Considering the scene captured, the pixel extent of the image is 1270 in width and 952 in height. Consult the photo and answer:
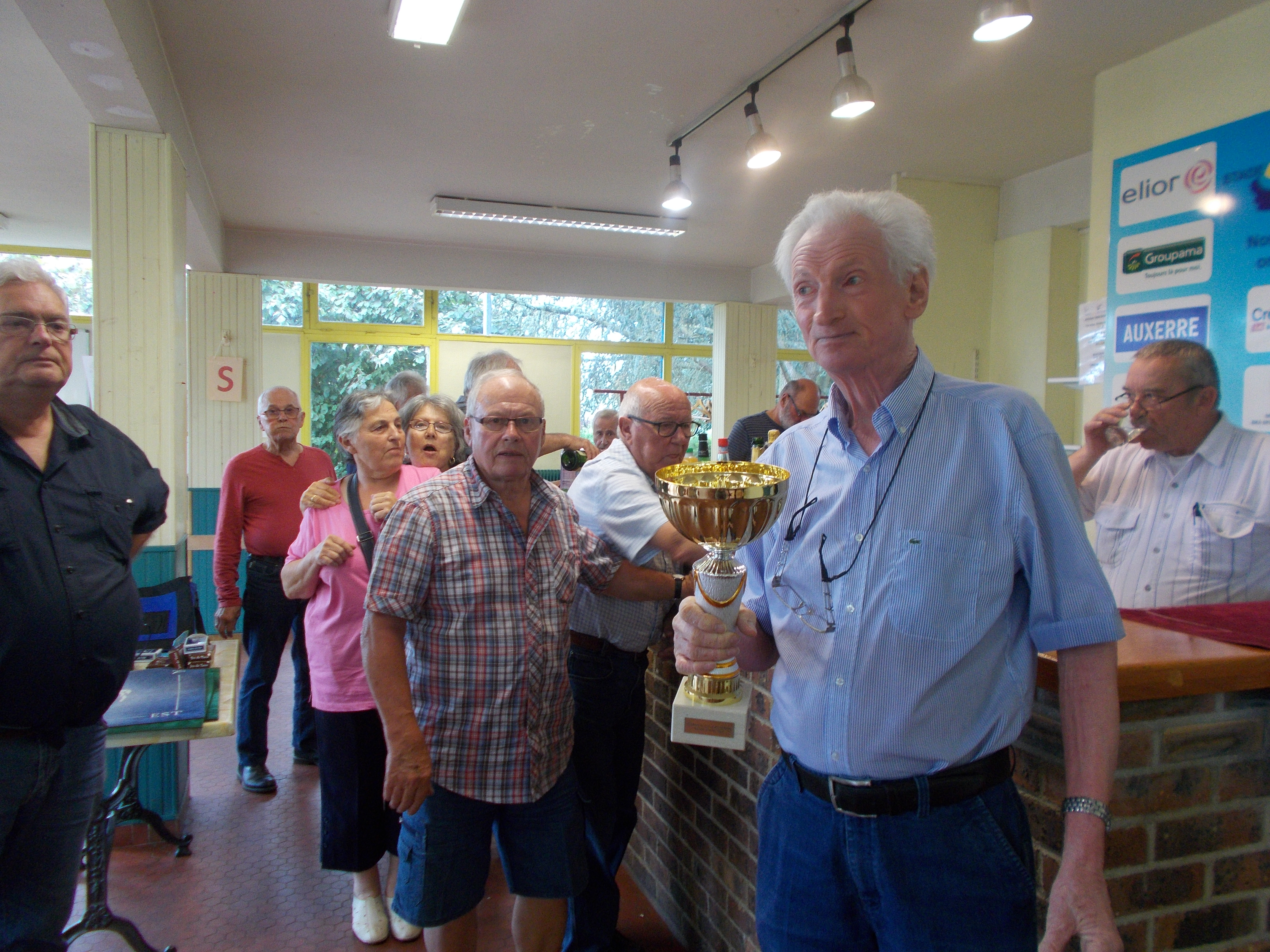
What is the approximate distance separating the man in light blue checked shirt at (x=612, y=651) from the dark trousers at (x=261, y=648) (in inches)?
80.6

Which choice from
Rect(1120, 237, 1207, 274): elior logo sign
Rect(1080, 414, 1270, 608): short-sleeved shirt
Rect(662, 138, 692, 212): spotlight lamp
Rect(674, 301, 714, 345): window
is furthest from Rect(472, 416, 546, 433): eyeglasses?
Rect(674, 301, 714, 345): window

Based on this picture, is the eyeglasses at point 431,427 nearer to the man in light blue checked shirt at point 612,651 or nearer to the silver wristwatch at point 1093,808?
the man in light blue checked shirt at point 612,651

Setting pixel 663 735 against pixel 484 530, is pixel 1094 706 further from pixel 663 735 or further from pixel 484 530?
pixel 663 735

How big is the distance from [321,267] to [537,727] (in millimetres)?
7266

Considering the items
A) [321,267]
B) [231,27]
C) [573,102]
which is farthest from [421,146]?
[321,267]

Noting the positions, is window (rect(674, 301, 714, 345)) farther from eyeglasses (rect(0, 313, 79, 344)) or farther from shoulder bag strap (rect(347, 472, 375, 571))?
eyeglasses (rect(0, 313, 79, 344))

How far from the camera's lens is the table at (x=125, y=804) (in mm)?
2166

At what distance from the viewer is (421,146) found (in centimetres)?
537

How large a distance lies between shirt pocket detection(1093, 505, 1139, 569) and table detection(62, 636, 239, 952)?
2839mm

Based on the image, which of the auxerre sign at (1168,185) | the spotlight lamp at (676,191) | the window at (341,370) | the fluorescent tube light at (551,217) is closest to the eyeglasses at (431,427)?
the spotlight lamp at (676,191)

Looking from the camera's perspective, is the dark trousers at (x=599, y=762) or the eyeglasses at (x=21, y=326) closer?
the eyeglasses at (x=21, y=326)

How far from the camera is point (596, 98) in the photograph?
457 cm

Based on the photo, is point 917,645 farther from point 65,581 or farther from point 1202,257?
point 1202,257

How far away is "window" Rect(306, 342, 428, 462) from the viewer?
8.66 metres
